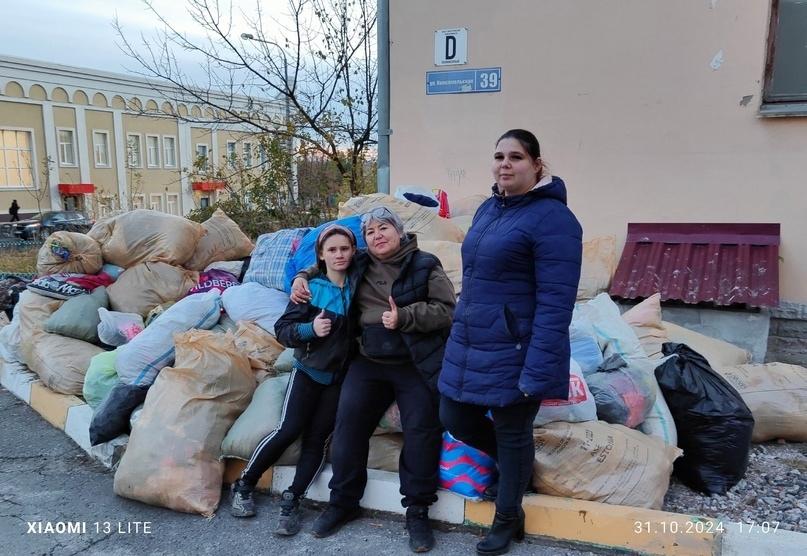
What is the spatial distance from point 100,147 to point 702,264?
30766 mm

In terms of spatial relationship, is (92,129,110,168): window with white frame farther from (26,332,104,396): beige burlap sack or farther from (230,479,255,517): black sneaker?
(230,479,255,517): black sneaker

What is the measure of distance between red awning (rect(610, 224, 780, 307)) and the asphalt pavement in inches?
97.2

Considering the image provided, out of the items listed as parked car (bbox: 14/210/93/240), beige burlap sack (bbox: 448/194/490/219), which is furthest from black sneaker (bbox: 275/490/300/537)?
parked car (bbox: 14/210/93/240)

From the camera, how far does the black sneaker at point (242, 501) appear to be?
2906mm

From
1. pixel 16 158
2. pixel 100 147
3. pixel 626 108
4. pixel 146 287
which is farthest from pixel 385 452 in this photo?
pixel 100 147

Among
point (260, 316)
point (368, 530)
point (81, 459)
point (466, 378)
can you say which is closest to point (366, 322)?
point (466, 378)

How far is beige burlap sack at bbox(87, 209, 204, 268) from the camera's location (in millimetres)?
4613

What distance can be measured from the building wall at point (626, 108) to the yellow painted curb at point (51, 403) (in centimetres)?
347

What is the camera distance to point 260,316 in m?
3.88

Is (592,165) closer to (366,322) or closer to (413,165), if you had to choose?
(413,165)

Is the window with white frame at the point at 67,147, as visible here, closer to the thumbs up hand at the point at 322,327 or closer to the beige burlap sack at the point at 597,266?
the beige burlap sack at the point at 597,266

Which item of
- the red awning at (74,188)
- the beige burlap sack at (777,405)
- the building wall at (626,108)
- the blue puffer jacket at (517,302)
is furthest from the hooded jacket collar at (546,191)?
the red awning at (74,188)

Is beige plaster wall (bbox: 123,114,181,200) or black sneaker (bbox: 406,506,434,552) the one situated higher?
beige plaster wall (bbox: 123,114,181,200)

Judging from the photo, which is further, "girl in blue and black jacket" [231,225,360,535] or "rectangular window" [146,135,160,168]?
"rectangular window" [146,135,160,168]
